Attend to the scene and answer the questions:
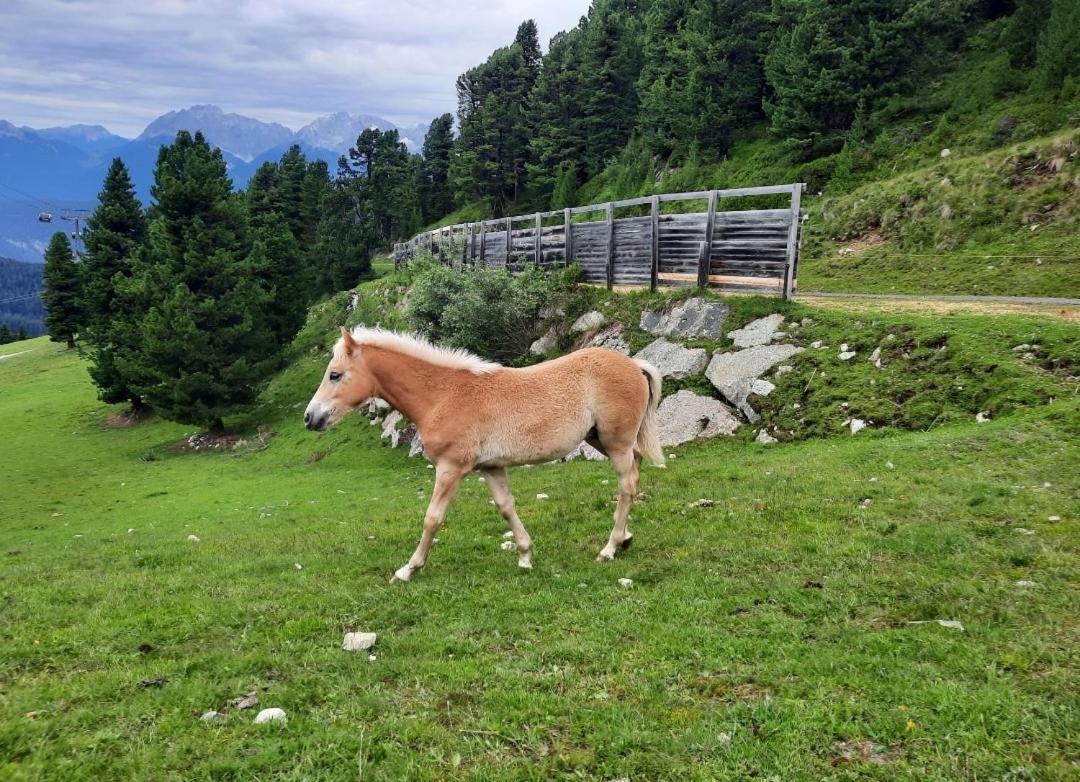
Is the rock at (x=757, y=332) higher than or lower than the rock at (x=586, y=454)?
higher

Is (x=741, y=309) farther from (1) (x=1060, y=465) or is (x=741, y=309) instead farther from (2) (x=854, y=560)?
(2) (x=854, y=560)

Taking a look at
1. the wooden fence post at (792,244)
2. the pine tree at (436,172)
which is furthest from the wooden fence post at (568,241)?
the pine tree at (436,172)

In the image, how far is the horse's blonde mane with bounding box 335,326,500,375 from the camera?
846 centimetres

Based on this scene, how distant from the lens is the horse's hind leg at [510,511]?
26.7 feet

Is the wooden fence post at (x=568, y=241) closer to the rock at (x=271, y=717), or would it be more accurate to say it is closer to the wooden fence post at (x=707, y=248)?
the wooden fence post at (x=707, y=248)

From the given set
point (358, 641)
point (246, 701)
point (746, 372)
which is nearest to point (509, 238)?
point (746, 372)

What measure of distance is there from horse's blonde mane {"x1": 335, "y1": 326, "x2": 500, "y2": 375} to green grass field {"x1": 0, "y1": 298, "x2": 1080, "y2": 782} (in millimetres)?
2705

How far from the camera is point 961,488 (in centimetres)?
888

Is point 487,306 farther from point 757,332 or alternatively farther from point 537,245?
point 757,332

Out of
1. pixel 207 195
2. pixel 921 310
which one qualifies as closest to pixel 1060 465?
pixel 921 310

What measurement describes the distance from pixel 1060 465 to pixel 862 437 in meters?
3.86

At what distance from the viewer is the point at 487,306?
22.9 metres

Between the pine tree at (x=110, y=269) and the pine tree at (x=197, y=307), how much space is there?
21.1 ft

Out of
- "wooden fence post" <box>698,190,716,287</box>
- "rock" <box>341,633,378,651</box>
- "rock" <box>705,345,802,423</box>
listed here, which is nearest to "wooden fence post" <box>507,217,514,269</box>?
"wooden fence post" <box>698,190,716,287</box>
